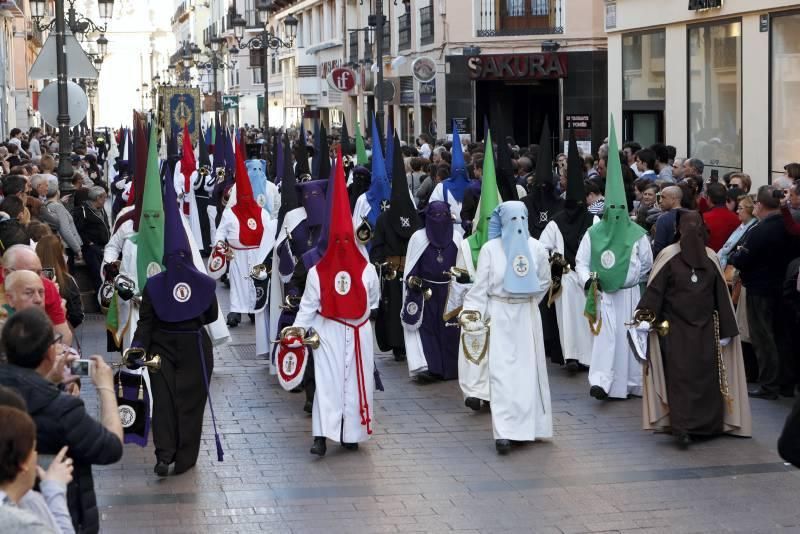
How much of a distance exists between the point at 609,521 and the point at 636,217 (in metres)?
5.63

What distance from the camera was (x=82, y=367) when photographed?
5.86m

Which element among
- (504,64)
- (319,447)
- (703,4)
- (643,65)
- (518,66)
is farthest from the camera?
(504,64)

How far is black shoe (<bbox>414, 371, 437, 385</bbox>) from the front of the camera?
41.7 feet

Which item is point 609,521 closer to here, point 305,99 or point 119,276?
point 119,276

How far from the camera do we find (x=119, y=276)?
1123 cm

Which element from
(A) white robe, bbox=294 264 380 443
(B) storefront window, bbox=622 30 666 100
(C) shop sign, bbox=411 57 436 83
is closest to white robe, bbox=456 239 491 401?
(A) white robe, bbox=294 264 380 443

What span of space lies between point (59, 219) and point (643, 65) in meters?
12.8

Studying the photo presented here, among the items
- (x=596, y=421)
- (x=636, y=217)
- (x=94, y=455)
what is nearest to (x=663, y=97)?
(x=636, y=217)

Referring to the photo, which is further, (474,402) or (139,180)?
(139,180)

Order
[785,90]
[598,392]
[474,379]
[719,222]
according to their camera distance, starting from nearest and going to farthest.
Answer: [474,379] → [598,392] → [719,222] → [785,90]

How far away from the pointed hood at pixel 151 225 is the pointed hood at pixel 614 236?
3475 mm

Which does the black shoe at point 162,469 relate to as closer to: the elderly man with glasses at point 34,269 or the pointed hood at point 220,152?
the elderly man with glasses at point 34,269

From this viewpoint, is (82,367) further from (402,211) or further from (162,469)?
(402,211)

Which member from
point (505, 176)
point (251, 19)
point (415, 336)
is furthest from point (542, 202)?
point (251, 19)
